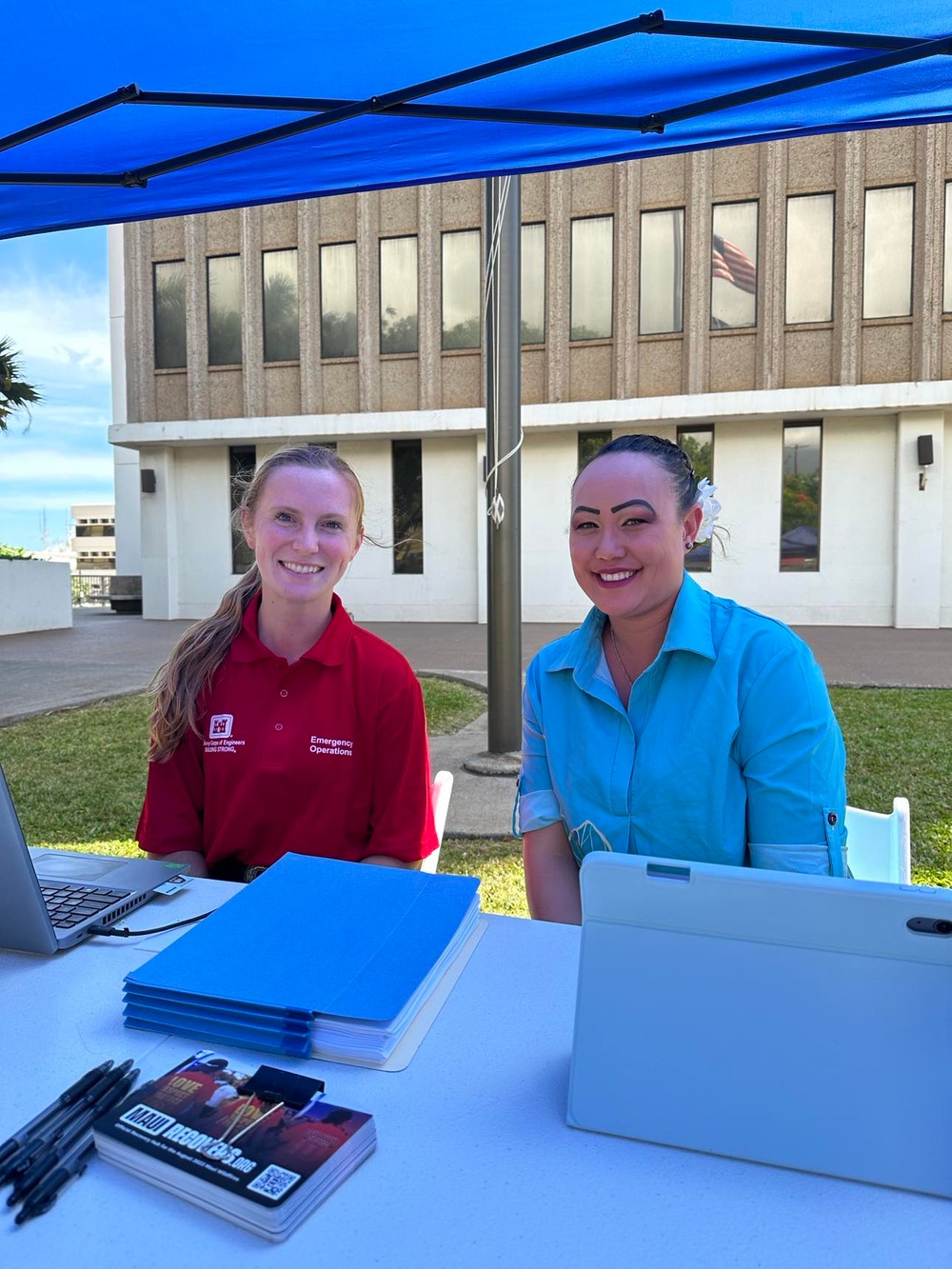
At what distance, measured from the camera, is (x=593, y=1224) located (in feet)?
2.53

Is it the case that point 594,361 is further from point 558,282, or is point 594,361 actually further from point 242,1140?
point 242,1140

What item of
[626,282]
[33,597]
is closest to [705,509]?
[626,282]

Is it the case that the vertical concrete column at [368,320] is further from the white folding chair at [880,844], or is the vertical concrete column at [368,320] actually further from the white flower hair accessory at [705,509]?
the white folding chair at [880,844]

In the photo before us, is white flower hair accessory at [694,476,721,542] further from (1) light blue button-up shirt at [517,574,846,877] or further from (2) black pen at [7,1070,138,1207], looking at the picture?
(2) black pen at [7,1070,138,1207]

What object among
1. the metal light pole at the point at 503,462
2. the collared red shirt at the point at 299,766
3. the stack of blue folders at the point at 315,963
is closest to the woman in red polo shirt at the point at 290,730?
the collared red shirt at the point at 299,766

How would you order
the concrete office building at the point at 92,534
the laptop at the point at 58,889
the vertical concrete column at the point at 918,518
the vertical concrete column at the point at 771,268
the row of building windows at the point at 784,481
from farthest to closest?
the concrete office building at the point at 92,534
the row of building windows at the point at 784,481
the vertical concrete column at the point at 918,518
the vertical concrete column at the point at 771,268
the laptop at the point at 58,889

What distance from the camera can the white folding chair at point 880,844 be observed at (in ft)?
6.47

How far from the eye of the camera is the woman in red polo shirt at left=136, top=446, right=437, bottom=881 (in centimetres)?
208

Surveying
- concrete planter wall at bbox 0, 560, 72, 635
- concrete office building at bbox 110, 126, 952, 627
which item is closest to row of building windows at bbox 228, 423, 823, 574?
concrete office building at bbox 110, 126, 952, 627

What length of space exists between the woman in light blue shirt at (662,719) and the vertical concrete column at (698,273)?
13306 millimetres

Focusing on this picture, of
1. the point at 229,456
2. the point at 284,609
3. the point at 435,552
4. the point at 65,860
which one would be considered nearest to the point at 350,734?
the point at 284,609

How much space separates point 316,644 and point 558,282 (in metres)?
13.9

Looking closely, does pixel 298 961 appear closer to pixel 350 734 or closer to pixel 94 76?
pixel 350 734

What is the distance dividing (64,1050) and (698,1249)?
28.7 inches
